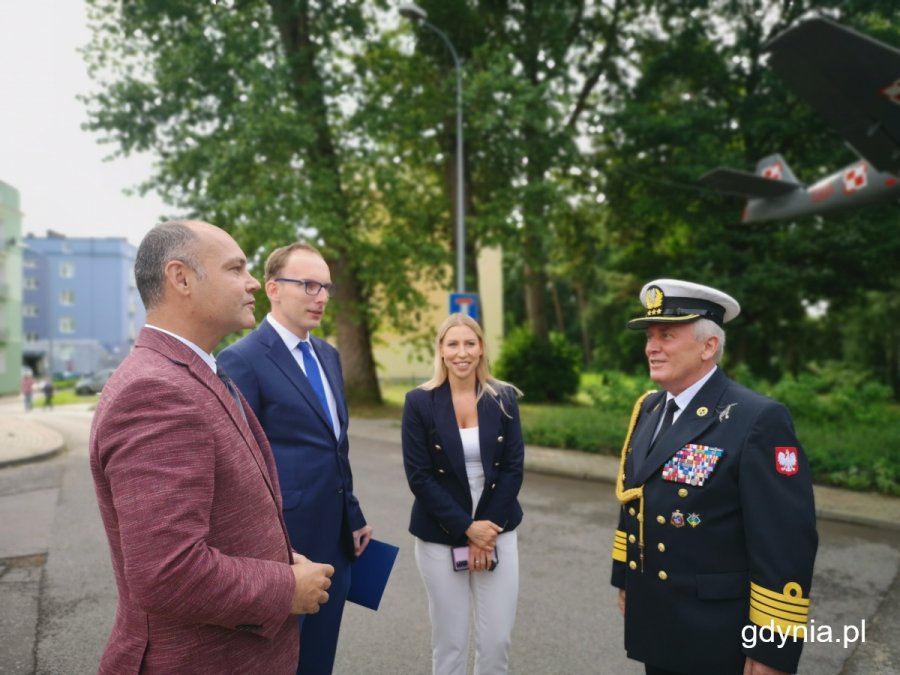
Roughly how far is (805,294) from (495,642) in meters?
21.8

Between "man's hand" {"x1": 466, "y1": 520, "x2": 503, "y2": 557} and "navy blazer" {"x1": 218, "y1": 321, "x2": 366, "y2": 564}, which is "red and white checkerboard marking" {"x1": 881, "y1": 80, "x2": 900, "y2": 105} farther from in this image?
"navy blazer" {"x1": 218, "y1": 321, "x2": 366, "y2": 564}

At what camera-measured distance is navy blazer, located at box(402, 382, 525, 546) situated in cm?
310

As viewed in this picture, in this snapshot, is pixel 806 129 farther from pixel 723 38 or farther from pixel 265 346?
pixel 265 346

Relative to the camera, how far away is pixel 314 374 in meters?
3.01

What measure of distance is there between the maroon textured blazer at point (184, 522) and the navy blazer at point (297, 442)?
925 millimetres

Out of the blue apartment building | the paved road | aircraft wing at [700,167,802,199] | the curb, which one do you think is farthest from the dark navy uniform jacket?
the blue apartment building

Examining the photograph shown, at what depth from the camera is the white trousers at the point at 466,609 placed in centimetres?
304

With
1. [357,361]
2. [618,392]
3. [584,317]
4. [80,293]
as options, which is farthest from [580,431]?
[80,293]

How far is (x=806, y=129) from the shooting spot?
1892 cm

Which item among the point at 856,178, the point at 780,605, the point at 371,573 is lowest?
the point at 371,573

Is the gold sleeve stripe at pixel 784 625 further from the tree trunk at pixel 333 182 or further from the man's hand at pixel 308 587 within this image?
the tree trunk at pixel 333 182

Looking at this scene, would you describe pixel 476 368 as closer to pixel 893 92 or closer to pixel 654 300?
pixel 654 300

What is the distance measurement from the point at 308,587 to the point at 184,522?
16.1 inches

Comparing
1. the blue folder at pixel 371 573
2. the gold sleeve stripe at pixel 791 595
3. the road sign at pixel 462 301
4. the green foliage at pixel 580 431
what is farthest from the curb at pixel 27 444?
the gold sleeve stripe at pixel 791 595
